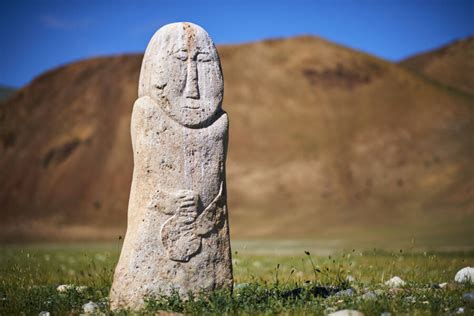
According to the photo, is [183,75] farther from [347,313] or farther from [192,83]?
[347,313]

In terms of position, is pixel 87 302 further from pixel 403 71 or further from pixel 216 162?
pixel 403 71

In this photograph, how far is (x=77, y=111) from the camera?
7219 cm

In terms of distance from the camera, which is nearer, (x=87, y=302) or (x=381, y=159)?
(x=87, y=302)

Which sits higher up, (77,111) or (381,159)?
(77,111)

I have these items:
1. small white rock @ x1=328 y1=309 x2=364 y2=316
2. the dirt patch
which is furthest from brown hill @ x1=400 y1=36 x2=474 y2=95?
small white rock @ x1=328 y1=309 x2=364 y2=316

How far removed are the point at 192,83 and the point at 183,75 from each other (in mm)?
169

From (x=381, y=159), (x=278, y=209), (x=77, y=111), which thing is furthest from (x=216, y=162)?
(x=77, y=111)

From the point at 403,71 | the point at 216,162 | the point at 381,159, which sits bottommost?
the point at 216,162

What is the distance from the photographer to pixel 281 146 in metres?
66.6

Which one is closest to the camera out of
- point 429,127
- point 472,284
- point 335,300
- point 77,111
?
point 335,300

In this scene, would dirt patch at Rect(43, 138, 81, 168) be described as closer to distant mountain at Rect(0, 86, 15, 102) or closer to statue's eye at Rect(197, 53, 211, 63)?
statue's eye at Rect(197, 53, 211, 63)

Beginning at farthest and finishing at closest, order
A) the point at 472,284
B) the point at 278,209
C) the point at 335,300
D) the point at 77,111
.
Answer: the point at 77,111 < the point at 278,209 < the point at 472,284 < the point at 335,300

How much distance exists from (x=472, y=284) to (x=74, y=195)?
5776 centimetres

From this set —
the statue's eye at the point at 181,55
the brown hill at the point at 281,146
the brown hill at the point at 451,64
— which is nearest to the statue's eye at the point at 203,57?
the statue's eye at the point at 181,55
